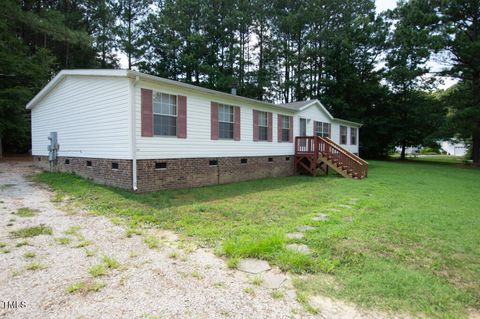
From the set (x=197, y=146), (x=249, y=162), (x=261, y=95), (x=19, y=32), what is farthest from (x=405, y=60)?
(x=19, y=32)

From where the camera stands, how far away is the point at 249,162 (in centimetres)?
1146

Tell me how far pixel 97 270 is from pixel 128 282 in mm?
495

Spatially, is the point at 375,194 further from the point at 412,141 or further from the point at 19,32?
the point at 19,32

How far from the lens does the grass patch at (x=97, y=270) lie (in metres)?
2.99

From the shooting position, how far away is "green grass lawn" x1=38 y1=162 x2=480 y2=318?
272 cm

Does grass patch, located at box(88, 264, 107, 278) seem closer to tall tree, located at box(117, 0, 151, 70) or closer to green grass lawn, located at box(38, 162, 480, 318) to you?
green grass lawn, located at box(38, 162, 480, 318)

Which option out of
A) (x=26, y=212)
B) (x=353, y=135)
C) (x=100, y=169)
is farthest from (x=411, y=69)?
(x=26, y=212)

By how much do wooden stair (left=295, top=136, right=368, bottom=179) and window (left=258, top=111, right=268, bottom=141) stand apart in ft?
8.26

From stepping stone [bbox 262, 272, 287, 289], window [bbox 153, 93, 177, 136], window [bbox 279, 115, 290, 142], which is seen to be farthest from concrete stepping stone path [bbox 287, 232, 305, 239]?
window [bbox 279, 115, 290, 142]

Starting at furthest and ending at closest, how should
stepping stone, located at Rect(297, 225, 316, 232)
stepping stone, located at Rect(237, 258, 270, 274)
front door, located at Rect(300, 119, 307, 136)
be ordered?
front door, located at Rect(300, 119, 307, 136) → stepping stone, located at Rect(297, 225, 316, 232) → stepping stone, located at Rect(237, 258, 270, 274)

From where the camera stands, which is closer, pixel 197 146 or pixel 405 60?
pixel 197 146

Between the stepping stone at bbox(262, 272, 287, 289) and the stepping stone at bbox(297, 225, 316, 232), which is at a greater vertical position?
the stepping stone at bbox(297, 225, 316, 232)

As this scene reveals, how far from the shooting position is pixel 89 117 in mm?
8891

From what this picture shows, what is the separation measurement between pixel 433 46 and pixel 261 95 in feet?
47.6
